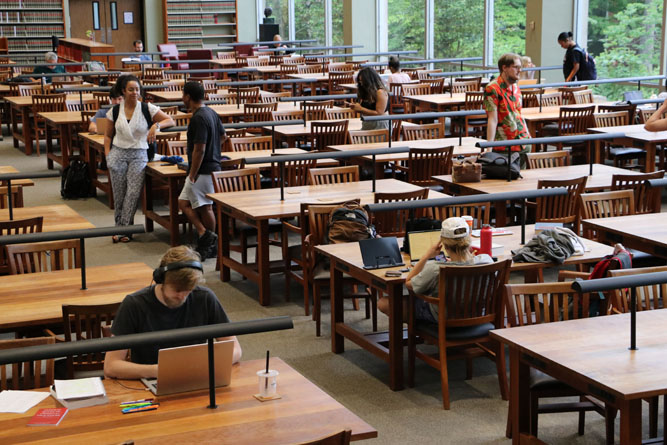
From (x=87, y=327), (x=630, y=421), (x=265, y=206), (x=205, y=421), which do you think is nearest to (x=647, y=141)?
(x=265, y=206)

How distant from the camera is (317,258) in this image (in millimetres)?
6148

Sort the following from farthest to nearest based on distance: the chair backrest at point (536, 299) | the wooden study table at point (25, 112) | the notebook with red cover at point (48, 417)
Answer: the wooden study table at point (25, 112)
the chair backrest at point (536, 299)
the notebook with red cover at point (48, 417)

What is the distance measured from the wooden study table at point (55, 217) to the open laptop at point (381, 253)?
1.83 metres

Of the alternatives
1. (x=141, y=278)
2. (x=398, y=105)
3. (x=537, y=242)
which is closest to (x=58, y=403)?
(x=141, y=278)

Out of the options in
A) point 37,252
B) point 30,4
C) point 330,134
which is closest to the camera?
point 37,252

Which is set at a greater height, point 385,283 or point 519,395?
point 385,283

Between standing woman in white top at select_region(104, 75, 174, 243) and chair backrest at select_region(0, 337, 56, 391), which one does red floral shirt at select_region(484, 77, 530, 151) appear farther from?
chair backrest at select_region(0, 337, 56, 391)

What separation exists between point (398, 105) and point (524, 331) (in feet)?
31.2

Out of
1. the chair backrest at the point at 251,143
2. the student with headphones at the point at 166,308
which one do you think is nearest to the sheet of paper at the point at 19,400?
the student with headphones at the point at 166,308

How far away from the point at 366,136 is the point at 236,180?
2.12 meters

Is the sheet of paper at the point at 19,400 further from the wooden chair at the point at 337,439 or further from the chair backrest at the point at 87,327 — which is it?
the wooden chair at the point at 337,439

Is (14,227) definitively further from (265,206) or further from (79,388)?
(79,388)

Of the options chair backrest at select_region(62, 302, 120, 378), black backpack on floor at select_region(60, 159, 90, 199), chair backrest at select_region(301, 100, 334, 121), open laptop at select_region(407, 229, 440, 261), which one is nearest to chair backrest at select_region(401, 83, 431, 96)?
chair backrest at select_region(301, 100, 334, 121)

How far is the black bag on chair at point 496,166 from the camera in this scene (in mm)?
7367
